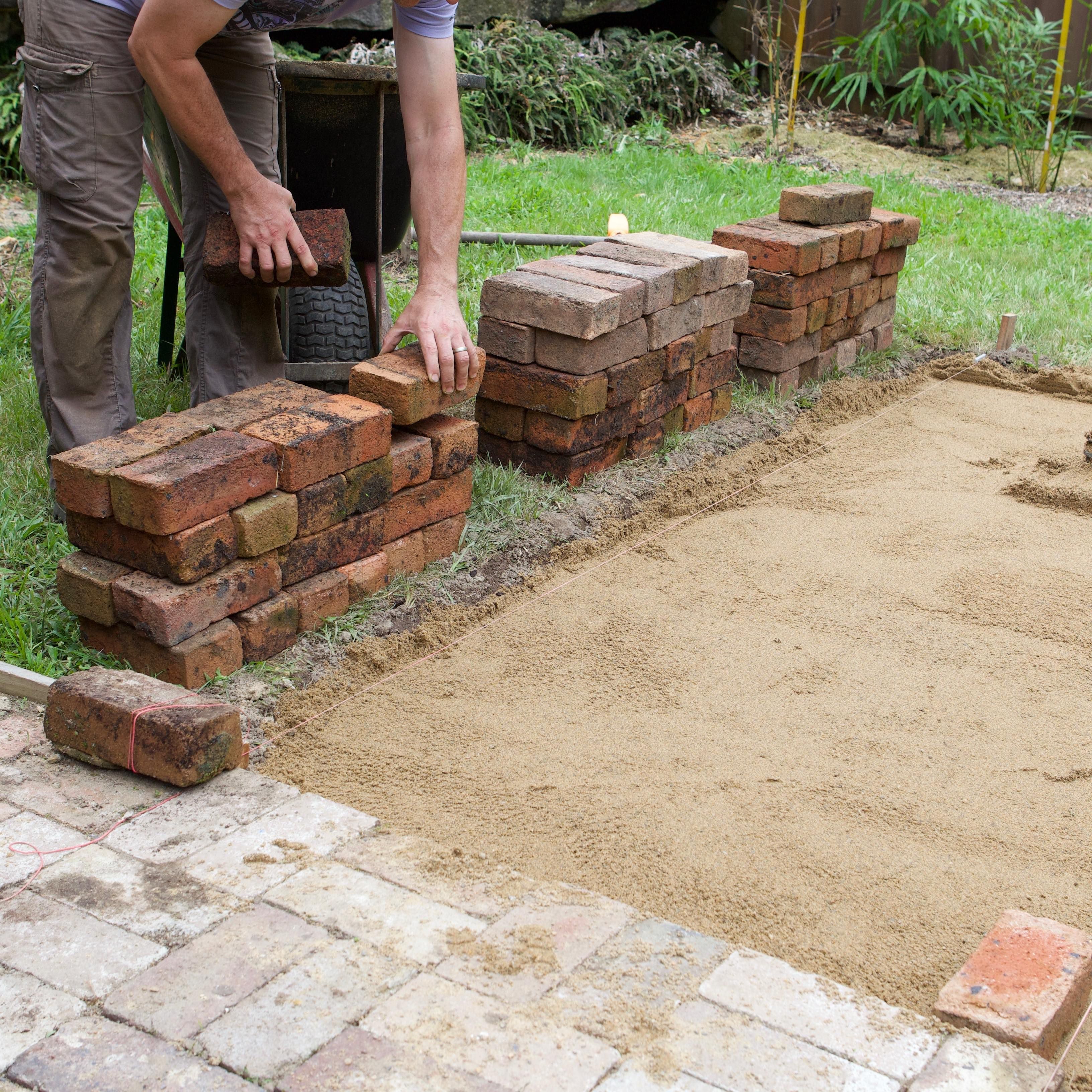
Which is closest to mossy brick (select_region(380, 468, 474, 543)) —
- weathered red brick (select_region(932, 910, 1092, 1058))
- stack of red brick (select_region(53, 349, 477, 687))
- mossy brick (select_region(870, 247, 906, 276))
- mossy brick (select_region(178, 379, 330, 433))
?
Answer: stack of red brick (select_region(53, 349, 477, 687))

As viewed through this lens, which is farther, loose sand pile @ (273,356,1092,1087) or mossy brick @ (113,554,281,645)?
mossy brick @ (113,554,281,645)

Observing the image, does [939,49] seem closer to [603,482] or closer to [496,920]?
[603,482]

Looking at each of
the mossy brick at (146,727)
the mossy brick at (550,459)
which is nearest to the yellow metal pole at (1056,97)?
the mossy brick at (550,459)

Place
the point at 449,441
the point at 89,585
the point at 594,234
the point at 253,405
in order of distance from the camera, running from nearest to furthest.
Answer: the point at 89,585 → the point at 253,405 → the point at 449,441 → the point at 594,234

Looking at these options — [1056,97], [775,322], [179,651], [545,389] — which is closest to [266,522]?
[179,651]

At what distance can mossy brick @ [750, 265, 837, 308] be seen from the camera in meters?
4.56

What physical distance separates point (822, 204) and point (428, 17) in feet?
6.75

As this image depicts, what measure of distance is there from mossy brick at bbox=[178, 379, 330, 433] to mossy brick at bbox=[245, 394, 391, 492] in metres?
0.03

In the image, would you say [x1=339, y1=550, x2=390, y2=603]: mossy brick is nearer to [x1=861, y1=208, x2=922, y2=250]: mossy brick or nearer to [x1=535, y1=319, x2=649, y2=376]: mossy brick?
[x1=535, y1=319, x2=649, y2=376]: mossy brick

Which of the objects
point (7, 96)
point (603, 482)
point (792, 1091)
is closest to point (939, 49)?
point (7, 96)

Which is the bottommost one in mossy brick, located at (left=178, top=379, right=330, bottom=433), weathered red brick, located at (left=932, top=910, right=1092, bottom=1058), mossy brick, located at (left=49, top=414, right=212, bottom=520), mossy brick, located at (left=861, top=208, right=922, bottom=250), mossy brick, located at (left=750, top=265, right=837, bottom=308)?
weathered red brick, located at (left=932, top=910, right=1092, bottom=1058)

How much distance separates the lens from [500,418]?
3891 millimetres

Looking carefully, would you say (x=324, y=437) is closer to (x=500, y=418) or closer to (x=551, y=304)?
(x=551, y=304)

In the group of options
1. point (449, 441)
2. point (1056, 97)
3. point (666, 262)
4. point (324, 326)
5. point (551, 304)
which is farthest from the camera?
point (1056, 97)
